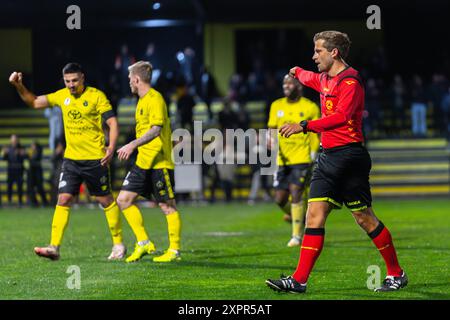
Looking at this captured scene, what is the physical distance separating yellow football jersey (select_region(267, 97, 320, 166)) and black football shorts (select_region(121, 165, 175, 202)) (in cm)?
263

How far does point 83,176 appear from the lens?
1270cm

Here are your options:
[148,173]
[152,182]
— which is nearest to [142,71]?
[148,173]

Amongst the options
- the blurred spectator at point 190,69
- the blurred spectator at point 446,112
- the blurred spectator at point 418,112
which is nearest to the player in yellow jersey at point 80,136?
the blurred spectator at point 446,112

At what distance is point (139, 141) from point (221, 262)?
173 centimetres

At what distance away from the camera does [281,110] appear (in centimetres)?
1510

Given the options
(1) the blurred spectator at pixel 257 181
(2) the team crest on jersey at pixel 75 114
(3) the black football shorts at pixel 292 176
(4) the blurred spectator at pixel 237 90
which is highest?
(4) the blurred spectator at pixel 237 90

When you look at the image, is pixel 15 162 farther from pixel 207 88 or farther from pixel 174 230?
pixel 174 230

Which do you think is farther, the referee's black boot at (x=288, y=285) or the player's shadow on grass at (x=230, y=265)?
the player's shadow on grass at (x=230, y=265)

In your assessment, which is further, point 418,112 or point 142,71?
point 418,112

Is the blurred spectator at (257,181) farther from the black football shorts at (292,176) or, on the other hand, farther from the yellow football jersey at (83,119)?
the yellow football jersey at (83,119)

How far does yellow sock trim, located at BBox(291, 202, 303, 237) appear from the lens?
14.7 m

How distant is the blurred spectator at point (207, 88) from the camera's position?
33.4 m

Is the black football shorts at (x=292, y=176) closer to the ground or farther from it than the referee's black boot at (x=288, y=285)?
farther from it

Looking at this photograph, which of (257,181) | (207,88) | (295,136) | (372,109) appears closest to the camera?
(295,136)
